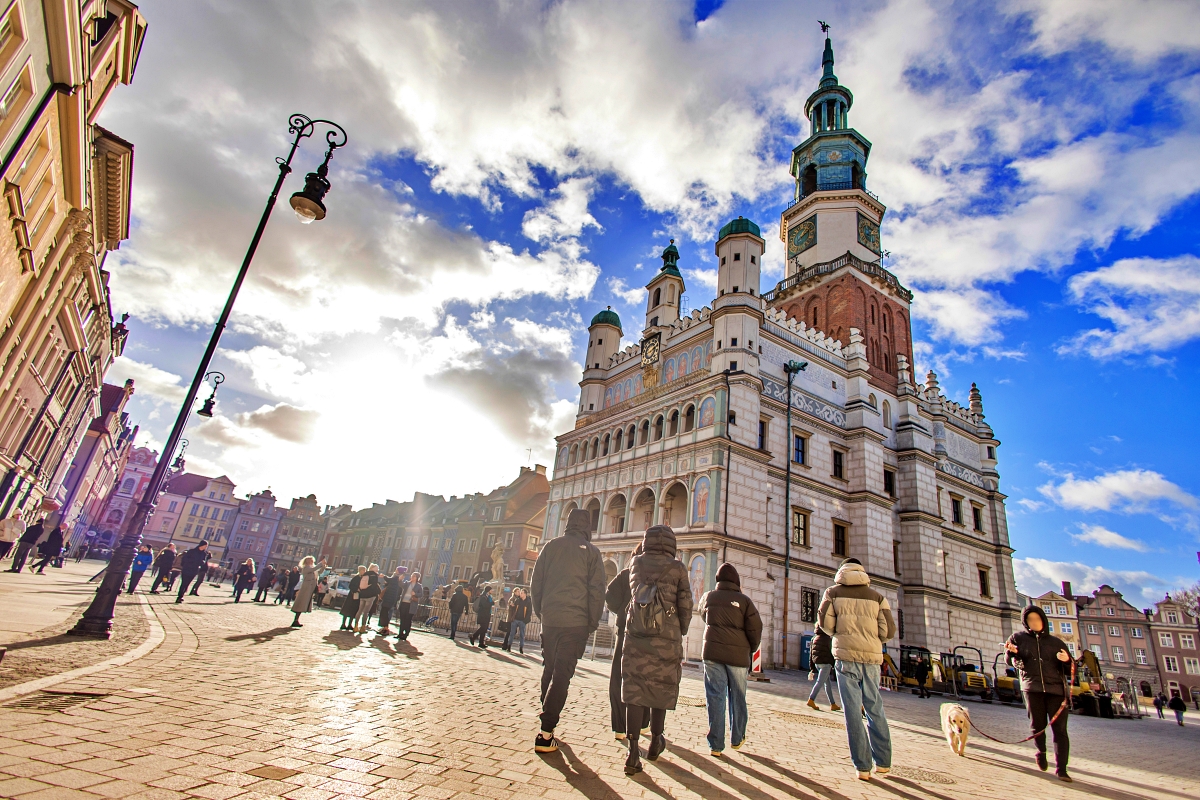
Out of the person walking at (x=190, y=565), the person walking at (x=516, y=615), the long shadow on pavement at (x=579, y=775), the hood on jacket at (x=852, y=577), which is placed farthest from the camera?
the person walking at (x=190, y=565)

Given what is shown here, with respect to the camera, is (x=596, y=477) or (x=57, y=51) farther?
(x=596, y=477)

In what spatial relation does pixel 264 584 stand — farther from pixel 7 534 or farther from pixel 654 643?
pixel 654 643

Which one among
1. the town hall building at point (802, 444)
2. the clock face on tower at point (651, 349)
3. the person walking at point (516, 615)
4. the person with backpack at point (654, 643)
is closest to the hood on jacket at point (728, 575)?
the person with backpack at point (654, 643)

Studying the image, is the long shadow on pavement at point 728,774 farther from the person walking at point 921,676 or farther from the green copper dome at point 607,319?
the green copper dome at point 607,319

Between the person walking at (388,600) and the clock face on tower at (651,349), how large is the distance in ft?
58.6

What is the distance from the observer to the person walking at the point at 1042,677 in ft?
22.3

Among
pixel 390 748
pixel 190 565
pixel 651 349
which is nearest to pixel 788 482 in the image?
pixel 651 349

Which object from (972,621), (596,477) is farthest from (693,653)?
(972,621)

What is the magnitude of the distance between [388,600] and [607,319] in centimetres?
2394

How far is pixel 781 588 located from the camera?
2402 cm

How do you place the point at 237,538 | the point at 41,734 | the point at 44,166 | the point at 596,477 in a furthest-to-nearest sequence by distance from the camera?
the point at 237,538
the point at 596,477
the point at 44,166
the point at 41,734

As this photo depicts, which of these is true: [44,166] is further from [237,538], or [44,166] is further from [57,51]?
[237,538]

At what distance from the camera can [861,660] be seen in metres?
5.67

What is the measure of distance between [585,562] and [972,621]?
3400cm
